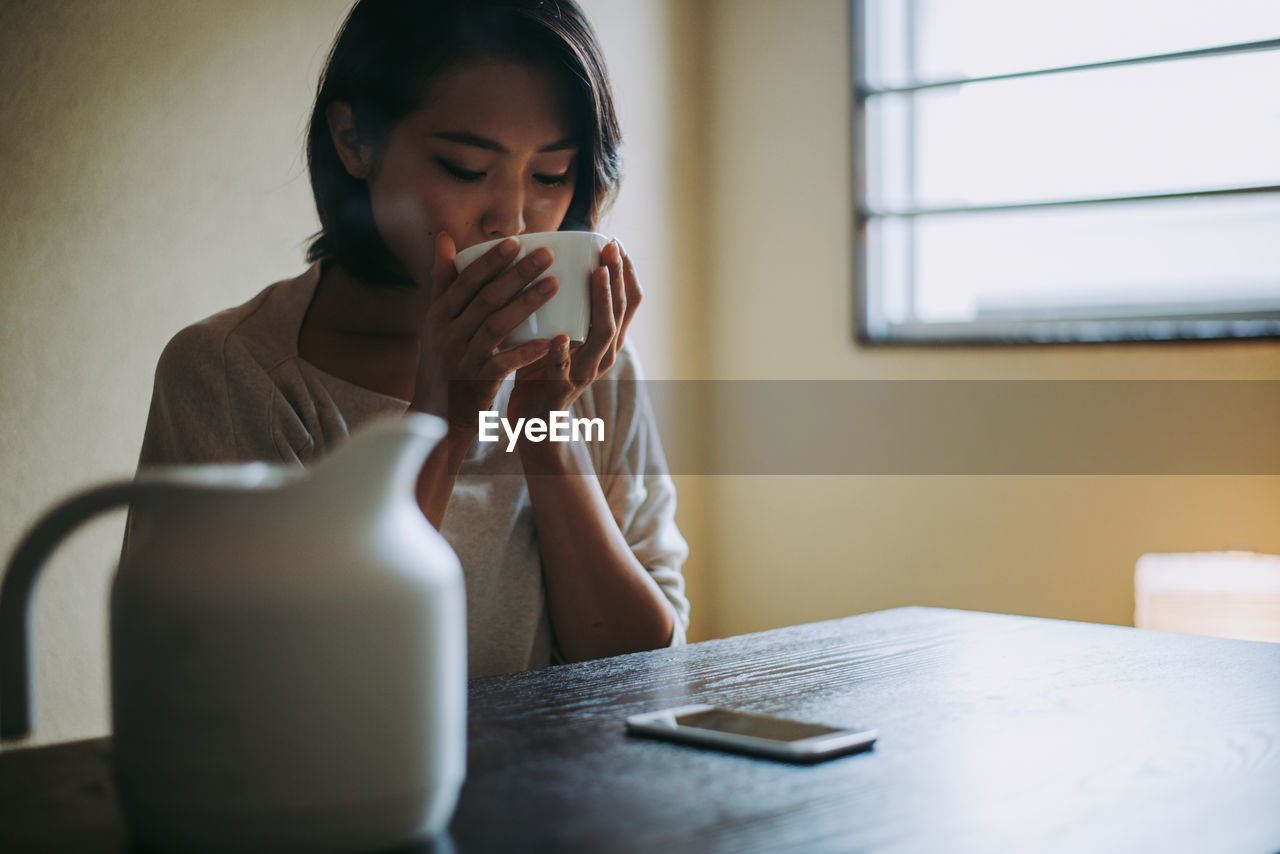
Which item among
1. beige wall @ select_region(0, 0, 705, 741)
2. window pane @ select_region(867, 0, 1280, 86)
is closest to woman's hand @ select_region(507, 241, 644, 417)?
beige wall @ select_region(0, 0, 705, 741)

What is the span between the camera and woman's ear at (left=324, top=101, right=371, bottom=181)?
3.83 ft

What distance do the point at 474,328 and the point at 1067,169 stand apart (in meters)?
2.04

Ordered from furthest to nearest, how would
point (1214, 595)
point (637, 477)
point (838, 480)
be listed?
point (838, 480) → point (1214, 595) → point (637, 477)

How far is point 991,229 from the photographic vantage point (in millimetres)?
2699

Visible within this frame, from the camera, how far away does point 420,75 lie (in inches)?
43.4

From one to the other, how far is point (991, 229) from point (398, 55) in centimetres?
191

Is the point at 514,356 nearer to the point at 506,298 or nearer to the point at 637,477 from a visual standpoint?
the point at 506,298

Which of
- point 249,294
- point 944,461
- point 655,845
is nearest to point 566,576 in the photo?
point 655,845

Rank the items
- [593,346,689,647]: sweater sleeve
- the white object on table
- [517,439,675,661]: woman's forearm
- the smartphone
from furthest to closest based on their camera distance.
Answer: the white object on table, [593,346,689,647]: sweater sleeve, [517,439,675,661]: woman's forearm, the smartphone

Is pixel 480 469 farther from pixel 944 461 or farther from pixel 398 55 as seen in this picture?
pixel 944 461

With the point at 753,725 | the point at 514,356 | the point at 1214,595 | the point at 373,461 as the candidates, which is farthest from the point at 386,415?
the point at 1214,595

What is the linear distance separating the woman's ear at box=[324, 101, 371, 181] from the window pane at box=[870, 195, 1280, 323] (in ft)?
6.09

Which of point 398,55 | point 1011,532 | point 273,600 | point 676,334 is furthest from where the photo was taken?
point 676,334

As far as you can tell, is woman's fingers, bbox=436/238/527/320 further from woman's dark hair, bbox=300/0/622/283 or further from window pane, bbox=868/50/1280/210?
window pane, bbox=868/50/1280/210
